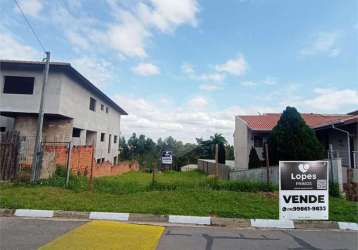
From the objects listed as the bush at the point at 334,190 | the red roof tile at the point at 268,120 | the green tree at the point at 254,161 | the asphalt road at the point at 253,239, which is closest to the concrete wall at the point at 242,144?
the red roof tile at the point at 268,120

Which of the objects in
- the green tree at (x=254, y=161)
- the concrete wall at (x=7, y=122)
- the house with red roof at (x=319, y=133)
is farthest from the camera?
the concrete wall at (x=7, y=122)

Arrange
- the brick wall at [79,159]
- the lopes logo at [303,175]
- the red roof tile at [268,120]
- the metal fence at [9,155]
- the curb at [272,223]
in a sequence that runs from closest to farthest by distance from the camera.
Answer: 1. the curb at [272,223]
2. the lopes logo at [303,175]
3. the metal fence at [9,155]
4. the brick wall at [79,159]
5. the red roof tile at [268,120]

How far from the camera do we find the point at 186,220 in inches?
285

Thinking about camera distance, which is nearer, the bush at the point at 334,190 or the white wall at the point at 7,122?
the bush at the point at 334,190

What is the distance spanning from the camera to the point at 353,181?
10.8 meters

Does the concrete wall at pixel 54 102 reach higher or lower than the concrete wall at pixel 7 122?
higher

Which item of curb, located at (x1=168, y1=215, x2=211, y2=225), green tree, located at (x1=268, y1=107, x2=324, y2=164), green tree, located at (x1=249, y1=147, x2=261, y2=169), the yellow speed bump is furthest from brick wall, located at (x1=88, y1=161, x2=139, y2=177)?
the yellow speed bump

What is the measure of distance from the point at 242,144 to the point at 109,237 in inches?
854

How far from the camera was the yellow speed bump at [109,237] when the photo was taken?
4.85m

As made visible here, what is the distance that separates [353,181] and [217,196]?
217 inches

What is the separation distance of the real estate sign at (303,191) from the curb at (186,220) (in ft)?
0.82

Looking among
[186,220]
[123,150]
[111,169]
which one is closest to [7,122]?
[111,169]

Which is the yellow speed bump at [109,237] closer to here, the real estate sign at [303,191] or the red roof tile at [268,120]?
the real estate sign at [303,191]

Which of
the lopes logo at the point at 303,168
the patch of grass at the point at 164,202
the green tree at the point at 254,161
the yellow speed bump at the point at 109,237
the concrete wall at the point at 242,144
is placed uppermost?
the concrete wall at the point at 242,144
